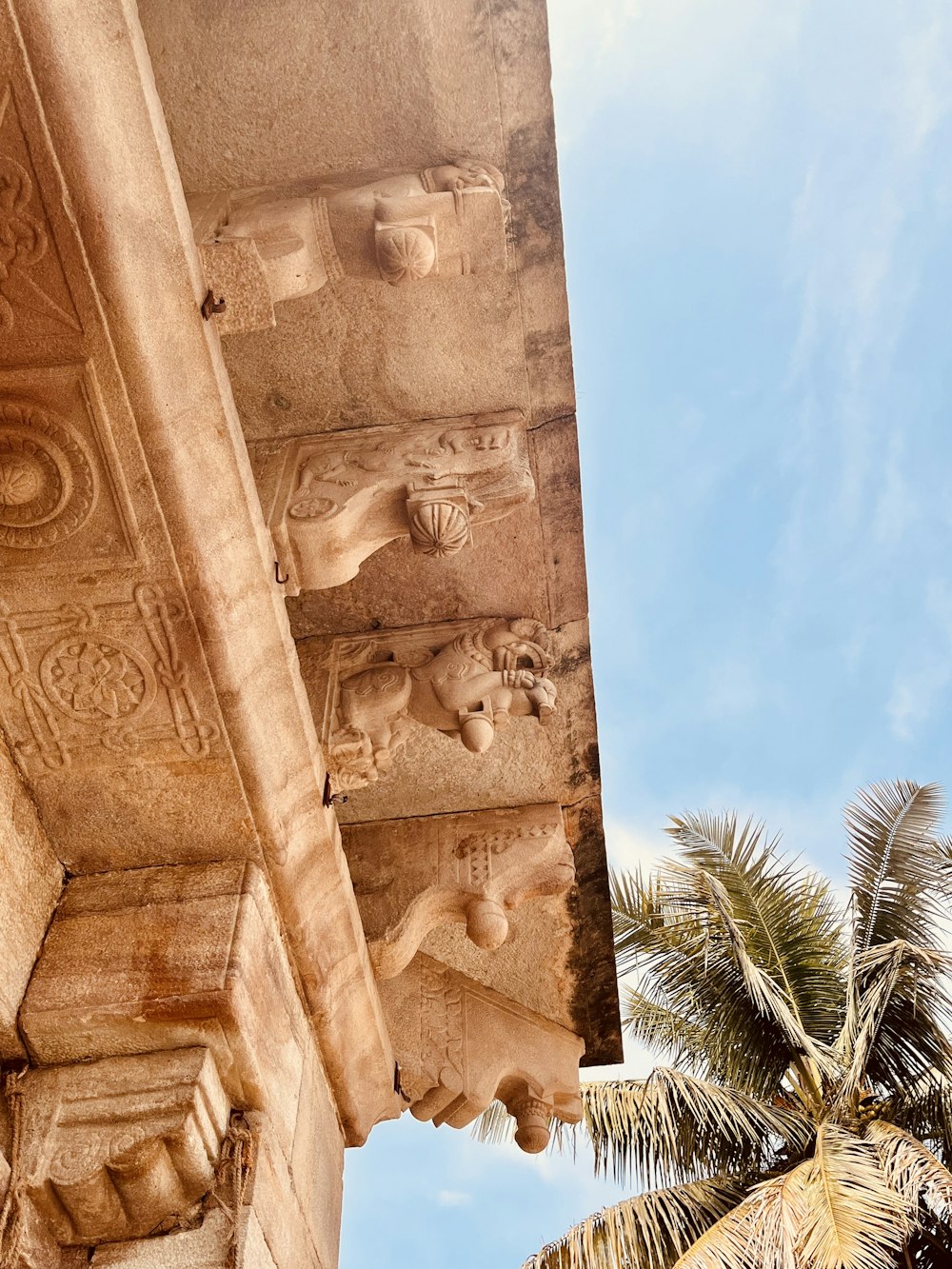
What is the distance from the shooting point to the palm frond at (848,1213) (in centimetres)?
528

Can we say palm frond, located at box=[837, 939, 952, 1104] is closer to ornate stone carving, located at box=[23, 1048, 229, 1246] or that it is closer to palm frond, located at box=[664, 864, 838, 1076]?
palm frond, located at box=[664, 864, 838, 1076]

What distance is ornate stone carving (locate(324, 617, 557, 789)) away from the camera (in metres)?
3.70

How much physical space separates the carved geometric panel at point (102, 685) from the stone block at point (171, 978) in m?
0.43

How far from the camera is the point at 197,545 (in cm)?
285

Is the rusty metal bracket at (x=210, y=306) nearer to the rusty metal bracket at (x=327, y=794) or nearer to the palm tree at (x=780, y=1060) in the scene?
the rusty metal bracket at (x=327, y=794)

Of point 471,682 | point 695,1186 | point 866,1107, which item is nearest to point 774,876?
point 866,1107

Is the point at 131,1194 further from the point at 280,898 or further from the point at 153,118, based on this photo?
the point at 153,118

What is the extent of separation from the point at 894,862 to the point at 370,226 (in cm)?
717

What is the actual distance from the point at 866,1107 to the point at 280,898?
5.81 metres

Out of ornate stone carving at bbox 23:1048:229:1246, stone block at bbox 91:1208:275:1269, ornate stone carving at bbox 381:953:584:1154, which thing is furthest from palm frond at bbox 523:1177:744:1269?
ornate stone carving at bbox 23:1048:229:1246

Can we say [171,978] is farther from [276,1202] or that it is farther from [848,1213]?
[848,1213]

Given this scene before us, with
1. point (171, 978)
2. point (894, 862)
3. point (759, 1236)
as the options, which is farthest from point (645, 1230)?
point (171, 978)

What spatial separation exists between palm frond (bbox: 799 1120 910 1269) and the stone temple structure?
2.44m

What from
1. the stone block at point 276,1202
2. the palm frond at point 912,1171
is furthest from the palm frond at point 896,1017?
the stone block at point 276,1202
